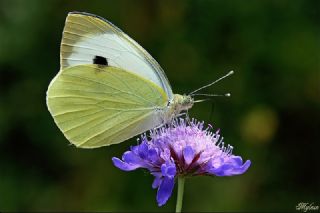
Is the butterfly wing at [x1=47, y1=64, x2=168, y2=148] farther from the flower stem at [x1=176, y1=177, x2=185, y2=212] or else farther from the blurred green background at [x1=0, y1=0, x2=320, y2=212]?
the blurred green background at [x1=0, y1=0, x2=320, y2=212]

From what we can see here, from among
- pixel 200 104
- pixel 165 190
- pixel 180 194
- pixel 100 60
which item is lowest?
pixel 200 104

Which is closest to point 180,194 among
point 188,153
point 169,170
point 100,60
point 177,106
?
point 169,170

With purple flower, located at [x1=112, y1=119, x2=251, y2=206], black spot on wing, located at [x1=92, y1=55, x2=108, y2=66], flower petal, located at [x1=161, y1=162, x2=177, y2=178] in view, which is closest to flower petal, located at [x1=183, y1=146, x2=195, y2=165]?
purple flower, located at [x1=112, y1=119, x2=251, y2=206]

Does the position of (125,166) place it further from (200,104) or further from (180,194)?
(200,104)

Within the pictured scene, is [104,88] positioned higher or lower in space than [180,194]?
higher

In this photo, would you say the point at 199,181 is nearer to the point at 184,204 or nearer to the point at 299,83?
the point at 184,204

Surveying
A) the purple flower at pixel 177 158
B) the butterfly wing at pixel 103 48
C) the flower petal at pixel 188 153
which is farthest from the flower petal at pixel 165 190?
the butterfly wing at pixel 103 48

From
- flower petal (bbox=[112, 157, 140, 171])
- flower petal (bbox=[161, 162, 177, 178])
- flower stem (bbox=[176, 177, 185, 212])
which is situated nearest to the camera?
flower stem (bbox=[176, 177, 185, 212])
